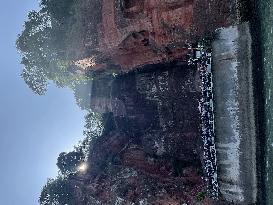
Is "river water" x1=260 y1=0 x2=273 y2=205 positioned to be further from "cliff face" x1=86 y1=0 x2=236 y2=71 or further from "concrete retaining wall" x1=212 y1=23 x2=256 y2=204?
"cliff face" x1=86 y1=0 x2=236 y2=71

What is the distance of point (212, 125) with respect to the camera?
1005 centimetres

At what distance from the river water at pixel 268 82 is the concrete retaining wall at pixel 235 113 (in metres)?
0.34

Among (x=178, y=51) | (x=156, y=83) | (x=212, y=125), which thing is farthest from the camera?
(x=156, y=83)

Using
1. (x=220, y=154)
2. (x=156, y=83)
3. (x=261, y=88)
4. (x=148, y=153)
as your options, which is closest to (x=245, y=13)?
(x=261, y=88)

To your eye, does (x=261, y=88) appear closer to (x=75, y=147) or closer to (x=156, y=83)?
(x=156, y=83)

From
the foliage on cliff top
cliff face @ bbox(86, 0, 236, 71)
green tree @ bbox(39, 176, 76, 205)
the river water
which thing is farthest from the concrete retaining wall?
green tree @ bbox(39, 176, 76, 205)

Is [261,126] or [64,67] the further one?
[64,67]

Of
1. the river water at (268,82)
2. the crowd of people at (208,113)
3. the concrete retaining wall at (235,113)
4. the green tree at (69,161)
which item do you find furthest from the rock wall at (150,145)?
the river water at (268,82)

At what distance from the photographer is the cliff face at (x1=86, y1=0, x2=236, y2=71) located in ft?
32.0

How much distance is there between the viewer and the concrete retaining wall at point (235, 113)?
30.3 feet

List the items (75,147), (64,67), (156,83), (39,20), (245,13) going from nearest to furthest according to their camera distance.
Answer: (245,13), (156,83), (64,67), (39,20), (75,147)

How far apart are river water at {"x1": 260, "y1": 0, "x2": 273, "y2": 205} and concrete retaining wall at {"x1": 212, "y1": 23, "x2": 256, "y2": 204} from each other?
339 millimetres

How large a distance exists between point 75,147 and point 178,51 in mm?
10575

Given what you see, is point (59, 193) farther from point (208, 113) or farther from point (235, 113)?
point (235, 113)
